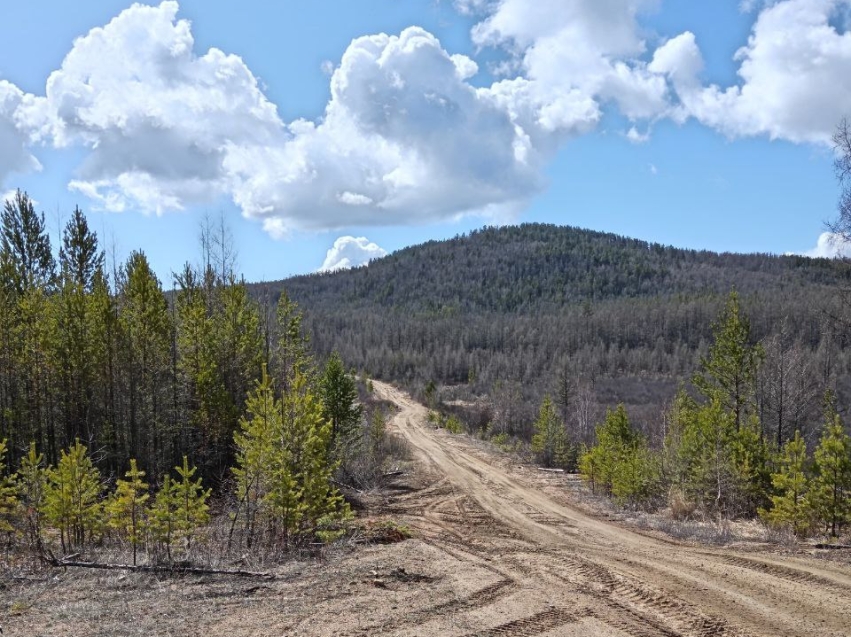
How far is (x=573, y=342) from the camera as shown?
150375mm

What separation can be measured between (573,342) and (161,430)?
13426 centimetres

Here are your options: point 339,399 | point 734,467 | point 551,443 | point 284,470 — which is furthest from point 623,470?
point 551,443

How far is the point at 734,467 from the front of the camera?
18.1 m

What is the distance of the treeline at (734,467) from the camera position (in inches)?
535

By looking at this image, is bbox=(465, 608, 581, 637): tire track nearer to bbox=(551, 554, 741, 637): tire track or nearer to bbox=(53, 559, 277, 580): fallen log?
bbox=(551, 554, 741, 637): tire track

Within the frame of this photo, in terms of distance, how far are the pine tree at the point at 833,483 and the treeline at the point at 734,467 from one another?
0.02 metres

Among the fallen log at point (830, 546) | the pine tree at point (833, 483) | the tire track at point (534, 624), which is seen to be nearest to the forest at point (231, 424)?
the pine tree at point (833, 483)

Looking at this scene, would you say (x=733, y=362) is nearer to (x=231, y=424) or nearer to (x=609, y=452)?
(x=609, y=452)

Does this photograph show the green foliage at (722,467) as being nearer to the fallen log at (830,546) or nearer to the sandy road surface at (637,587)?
the sandy road surface at (637,587)

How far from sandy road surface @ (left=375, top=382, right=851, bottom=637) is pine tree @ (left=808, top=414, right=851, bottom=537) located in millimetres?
3108

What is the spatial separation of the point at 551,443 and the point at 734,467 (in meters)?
21.5

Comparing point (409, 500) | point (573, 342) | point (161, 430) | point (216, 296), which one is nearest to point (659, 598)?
point (409, 500)

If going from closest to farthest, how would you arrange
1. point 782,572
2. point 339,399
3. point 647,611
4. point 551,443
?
point 647,611
point 782,572
point 339,399
point 551,443

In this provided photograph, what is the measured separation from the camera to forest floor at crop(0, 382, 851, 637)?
24.7 feet
